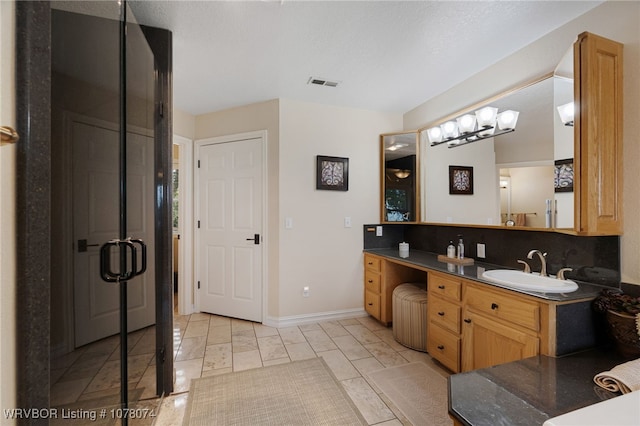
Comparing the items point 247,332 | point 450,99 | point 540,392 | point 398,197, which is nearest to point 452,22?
point 450,99

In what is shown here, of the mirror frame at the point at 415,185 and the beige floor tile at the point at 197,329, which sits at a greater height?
the mirror frame at the point at 415,185

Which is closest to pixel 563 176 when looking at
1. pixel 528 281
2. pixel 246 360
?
pixel 528 281

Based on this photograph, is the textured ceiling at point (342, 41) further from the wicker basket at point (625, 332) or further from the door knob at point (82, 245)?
the wicker basket at point (625, 332)

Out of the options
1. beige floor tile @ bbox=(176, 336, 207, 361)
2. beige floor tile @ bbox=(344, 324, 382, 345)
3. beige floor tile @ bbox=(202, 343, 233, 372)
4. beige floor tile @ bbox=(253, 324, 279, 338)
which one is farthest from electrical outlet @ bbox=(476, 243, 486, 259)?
beige floor tile @ bbox=(176, 336, 207, 361)

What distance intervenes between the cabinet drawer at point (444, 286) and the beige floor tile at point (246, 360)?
1.56 meters

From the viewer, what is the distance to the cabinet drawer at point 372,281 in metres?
3.07

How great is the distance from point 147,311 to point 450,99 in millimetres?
3127

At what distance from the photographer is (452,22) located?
5.98ft

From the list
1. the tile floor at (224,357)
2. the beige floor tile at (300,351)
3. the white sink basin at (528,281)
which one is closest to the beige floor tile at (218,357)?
the tile floor at (224,357)

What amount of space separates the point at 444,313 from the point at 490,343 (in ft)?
1.35

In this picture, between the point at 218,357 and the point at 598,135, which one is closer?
the point at 598,135

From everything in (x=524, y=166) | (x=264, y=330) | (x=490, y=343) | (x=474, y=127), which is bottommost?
(x=264, y=330)

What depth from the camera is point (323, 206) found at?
3195 mm

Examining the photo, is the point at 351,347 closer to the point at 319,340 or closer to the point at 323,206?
the point at 319,340
